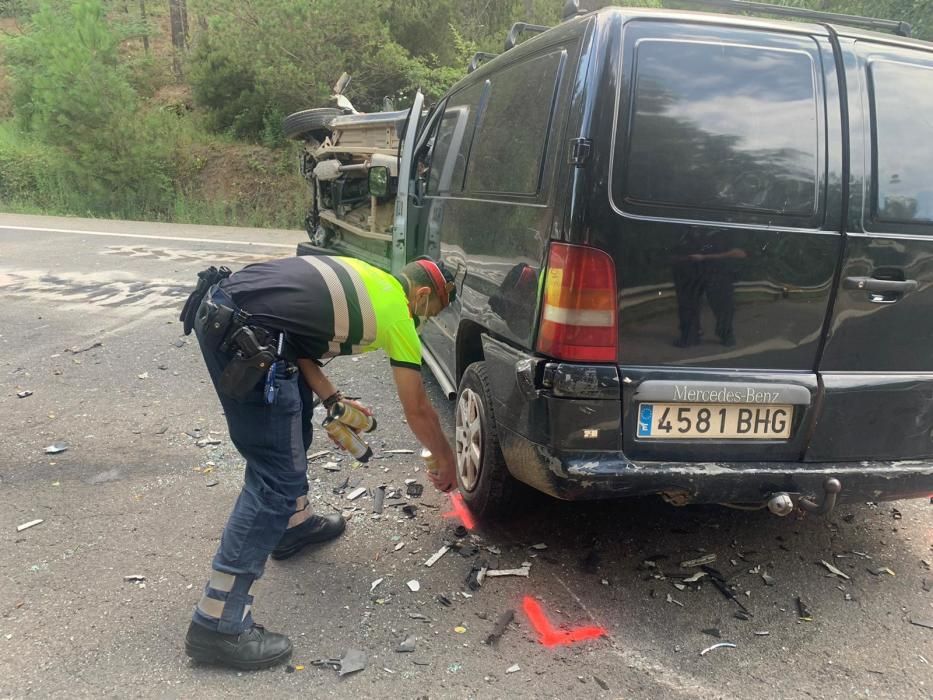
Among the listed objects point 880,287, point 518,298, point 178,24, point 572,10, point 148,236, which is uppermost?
point 178,24

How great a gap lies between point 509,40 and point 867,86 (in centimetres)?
177

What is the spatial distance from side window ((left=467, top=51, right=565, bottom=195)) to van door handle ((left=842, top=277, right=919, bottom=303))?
1.18m

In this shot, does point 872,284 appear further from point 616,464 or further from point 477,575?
point 477,575

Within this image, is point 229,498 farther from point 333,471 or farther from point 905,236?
point 905,236

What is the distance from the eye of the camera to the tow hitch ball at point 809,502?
98.6 inches

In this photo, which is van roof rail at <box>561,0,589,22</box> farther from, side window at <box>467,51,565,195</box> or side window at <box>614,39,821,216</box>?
side window at <box>614,39,821,216</box>

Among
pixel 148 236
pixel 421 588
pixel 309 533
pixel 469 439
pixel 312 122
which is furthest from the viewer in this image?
pixel 148 236

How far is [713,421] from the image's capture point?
251cm

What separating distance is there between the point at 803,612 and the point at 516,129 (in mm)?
2242

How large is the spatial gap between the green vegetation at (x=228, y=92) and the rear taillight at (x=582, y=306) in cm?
1512

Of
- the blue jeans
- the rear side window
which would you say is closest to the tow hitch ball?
the rear side window

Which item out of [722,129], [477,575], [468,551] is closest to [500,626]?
[477,575]

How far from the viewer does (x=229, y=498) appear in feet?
11.5

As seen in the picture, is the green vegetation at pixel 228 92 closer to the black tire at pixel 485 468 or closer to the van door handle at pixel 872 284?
the black tire at pixel 485 468
